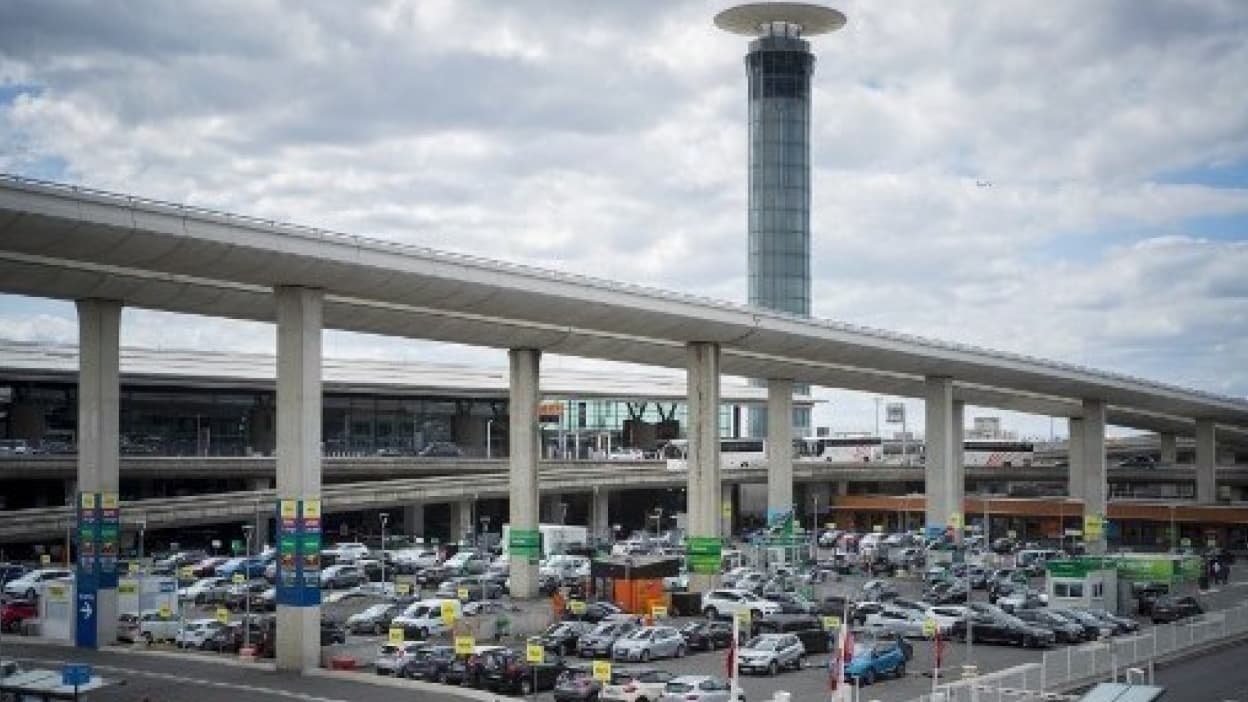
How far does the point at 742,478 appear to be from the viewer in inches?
4562

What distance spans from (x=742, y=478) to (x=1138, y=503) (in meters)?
32.0

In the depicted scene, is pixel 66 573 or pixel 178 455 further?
pixel 178 455

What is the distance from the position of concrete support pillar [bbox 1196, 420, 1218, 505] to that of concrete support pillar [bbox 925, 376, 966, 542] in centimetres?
4214

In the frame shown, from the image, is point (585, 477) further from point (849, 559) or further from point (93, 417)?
point (93, 417)

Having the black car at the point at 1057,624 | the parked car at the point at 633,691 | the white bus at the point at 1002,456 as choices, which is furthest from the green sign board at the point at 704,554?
→ the white bus at the point at 1002,456

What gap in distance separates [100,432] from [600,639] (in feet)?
59.4

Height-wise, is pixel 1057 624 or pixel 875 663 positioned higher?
pixel 875 663

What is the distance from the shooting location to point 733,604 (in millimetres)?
55438

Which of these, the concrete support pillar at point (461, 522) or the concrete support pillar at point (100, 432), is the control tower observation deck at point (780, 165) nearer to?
the concrete support pillar at point (461, 522)

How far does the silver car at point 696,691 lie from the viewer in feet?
112

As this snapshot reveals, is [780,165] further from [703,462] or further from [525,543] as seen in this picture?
[525,543]

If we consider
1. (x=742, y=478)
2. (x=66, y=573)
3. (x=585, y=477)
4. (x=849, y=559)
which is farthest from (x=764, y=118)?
(x=66, y=573)

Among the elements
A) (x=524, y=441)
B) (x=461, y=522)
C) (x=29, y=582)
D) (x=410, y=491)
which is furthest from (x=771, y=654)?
Answer: (x=461, y=522)

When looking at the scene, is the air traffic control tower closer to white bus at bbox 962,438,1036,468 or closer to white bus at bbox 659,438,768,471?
white bus at bbox 962,438,1036,468
